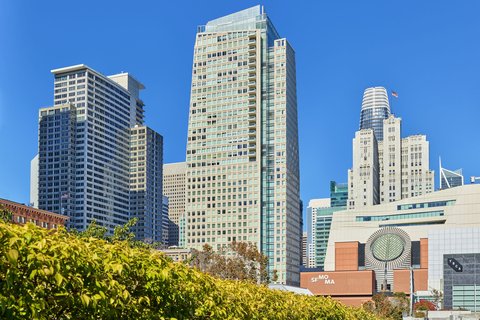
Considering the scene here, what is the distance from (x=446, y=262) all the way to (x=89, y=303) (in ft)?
422

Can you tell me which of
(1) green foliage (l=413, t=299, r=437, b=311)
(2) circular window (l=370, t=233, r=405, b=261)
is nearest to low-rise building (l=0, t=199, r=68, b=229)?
(1) green foliage (l=413, t=299, r=437, b=311)

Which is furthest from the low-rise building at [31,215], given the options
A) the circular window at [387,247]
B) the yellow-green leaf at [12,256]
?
the yellow-green leaf at [12,256]

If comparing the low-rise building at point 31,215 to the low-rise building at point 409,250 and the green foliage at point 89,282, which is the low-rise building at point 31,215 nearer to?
the low-rise building at point 409,250

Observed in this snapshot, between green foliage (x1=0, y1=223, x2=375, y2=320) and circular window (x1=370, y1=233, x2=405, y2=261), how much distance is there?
457 ft

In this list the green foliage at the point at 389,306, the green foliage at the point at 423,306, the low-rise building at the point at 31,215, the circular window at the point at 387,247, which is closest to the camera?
the green foliage at the point at 389,306

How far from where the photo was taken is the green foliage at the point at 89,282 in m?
7.26

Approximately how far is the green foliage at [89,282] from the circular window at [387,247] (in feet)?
457

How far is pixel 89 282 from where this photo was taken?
845cm

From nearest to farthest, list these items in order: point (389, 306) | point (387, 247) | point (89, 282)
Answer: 1. point (89, 282)
2. point (389, 306)
3. point (387, 247)

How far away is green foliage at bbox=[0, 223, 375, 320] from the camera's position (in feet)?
23.8

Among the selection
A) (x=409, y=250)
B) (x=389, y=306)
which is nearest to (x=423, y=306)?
(x=389, y=306)

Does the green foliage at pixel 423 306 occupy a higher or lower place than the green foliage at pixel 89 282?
Answer: lower

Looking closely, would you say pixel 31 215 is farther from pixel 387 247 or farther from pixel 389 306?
pixel 387 247

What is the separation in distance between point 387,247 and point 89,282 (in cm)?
14544
